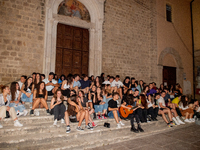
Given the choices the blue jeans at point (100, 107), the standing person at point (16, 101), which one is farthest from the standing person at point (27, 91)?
the blue jeans at point (100, 107)

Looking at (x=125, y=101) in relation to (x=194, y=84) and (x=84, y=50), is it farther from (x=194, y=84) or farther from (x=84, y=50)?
(x=194, y=84)

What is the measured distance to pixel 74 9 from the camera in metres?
8.59

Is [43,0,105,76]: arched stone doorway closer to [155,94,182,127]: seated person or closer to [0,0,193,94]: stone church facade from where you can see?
[0,0,193,94]: stone church facade

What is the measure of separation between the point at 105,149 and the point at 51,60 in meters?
5.44

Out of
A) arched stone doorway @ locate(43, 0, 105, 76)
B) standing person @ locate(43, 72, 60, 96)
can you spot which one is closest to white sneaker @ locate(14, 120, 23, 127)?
standing person @ locate(43, 72, 60, 96)

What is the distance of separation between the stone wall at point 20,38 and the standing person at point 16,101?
6.44ft

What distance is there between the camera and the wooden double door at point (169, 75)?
11956 mm

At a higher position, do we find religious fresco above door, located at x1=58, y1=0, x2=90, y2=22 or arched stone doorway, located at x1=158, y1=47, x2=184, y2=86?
religious fresco above door, located at x1=58, y1=0, x2=90, y2=22

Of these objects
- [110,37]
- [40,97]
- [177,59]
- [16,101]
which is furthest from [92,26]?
[177,59]

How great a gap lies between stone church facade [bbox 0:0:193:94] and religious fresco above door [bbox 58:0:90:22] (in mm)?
259

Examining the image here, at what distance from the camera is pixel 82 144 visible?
3.81m

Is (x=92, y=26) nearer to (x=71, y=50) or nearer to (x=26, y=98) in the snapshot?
(x=71, y=50)

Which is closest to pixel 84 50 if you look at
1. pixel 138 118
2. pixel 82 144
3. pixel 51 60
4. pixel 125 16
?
pixel 51 60

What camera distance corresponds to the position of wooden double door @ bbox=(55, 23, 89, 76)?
8253 millimetres
